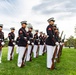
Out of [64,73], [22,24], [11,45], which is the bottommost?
[64,73]

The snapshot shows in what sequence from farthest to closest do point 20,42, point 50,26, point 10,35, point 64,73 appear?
point 10,35 < point 20,42 < point 50,26 < point 64,73

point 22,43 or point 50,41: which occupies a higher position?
point 50,41

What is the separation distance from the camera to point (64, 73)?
46.3 feet

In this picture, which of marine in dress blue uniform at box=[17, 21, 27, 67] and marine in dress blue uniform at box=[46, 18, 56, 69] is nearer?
marine in dress blue uniform at box=[46, 18, 56, 69]

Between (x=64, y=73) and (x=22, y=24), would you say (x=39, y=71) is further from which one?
(x=22, y=24)

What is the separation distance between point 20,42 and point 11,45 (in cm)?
399

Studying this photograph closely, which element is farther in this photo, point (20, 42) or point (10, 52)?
point (10, 52)

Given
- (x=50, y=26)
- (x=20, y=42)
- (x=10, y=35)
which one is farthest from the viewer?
(x=10, y=35)

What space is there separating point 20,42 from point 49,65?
2.37 m

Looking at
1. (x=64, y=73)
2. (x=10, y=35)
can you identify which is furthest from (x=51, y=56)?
(x=10, y=35)

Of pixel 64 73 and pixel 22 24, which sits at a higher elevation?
pixel 22 24

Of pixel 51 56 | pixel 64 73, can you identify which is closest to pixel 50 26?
pixel 51 56

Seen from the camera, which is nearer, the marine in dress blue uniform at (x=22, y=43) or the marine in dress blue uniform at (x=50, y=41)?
the marine in dress blue uniform at (x=50, y=41)

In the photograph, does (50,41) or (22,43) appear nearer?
(50,41)
